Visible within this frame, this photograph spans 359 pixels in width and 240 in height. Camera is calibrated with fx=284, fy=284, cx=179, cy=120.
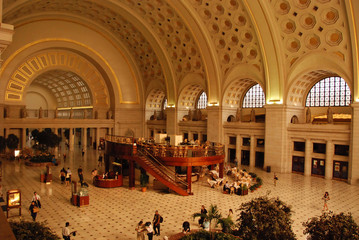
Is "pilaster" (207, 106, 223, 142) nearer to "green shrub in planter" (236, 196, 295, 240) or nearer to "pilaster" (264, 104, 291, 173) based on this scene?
"pilaster" (264, 104, 291, 173)

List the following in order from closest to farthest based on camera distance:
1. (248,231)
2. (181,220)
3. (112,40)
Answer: (248,231), (181,220), (112,40)

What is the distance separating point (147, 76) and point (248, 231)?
29.4m

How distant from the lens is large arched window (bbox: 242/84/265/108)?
27.8 meters

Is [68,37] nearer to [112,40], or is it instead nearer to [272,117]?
[112,40]

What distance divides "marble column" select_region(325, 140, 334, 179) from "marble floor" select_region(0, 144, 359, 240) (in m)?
0.77

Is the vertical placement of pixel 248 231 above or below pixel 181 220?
above

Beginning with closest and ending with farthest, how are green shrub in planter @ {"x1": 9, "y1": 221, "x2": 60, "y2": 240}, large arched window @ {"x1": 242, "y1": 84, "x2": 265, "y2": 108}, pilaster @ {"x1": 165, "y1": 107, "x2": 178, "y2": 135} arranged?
green shrub in planter @ {"x1": 9, "y1": 221, "x2": 60, "y2": 240} → large arched window @ {"x1": 242, "y1": 84, "x2": 265, "y2": 108} → pilaster @ {"x1": 165, "y1": 107, "x2": 178, "y2": 135}

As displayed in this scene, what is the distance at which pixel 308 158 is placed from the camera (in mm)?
21734

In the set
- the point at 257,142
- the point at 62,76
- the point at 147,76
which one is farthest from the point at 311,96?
the point at 62,76

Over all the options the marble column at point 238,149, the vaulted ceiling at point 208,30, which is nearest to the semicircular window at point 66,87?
the vaulted ceiling at point 208,30

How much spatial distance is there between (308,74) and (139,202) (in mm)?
16222

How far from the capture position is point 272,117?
22.9 meters

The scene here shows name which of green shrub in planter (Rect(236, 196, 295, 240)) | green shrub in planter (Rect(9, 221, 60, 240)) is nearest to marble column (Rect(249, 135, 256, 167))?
green shrub in planter (Rect(236, 196, 295, 240))

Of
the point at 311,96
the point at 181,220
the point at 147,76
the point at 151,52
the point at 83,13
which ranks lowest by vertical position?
the point at 181,220
